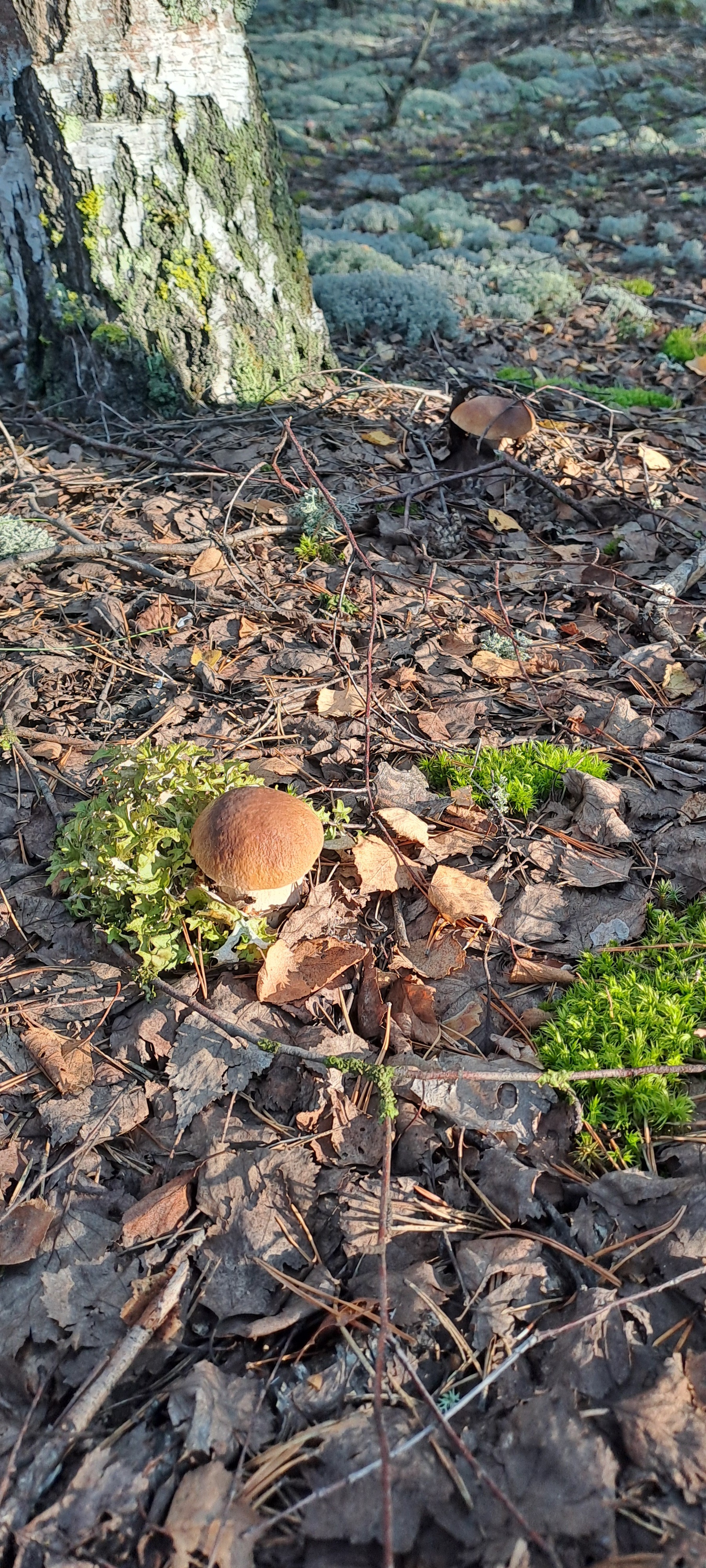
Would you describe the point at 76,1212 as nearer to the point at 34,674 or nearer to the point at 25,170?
the point at 34,674

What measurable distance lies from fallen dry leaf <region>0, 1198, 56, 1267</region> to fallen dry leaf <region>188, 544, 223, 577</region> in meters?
2.69

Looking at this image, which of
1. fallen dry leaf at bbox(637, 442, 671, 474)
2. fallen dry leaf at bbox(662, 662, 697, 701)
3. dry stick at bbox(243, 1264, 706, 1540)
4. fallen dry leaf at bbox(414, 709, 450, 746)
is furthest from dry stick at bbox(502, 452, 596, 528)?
dry stick at bbox(243, 1264, 706, 1540)

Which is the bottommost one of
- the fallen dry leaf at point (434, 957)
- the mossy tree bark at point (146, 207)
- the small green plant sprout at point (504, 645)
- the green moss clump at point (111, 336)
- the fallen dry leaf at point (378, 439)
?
the fallen dry leaf at point (434, 957)

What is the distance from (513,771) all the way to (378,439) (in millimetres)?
2573

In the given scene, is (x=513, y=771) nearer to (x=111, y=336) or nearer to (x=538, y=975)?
(x=538, y=975)

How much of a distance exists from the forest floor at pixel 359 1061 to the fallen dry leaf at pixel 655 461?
0.31 metres

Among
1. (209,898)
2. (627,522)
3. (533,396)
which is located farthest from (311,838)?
(533,396)

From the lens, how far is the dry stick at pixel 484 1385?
Answer: 1.69 metres

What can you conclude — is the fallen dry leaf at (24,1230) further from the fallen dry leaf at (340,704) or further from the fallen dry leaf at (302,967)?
the fallen dry leaf at (340,704)

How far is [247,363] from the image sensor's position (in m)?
5.00

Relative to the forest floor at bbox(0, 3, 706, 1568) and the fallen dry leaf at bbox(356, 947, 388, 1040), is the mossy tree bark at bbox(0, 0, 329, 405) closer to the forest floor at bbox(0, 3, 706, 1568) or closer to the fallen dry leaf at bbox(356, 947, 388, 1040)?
the forest floor at bbox(0, 3, 706, 1568)

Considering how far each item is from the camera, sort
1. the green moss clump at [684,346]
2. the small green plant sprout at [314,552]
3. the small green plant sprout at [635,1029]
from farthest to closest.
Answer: the green moss clump at [684,346]
the small green plant sprout at [314,552]
the small green plant sprout at [635,1029]

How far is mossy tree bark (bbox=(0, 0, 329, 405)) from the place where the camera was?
168 inches

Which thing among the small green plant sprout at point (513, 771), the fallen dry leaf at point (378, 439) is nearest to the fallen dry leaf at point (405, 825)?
the small green plant sprout at point (513, 771)
